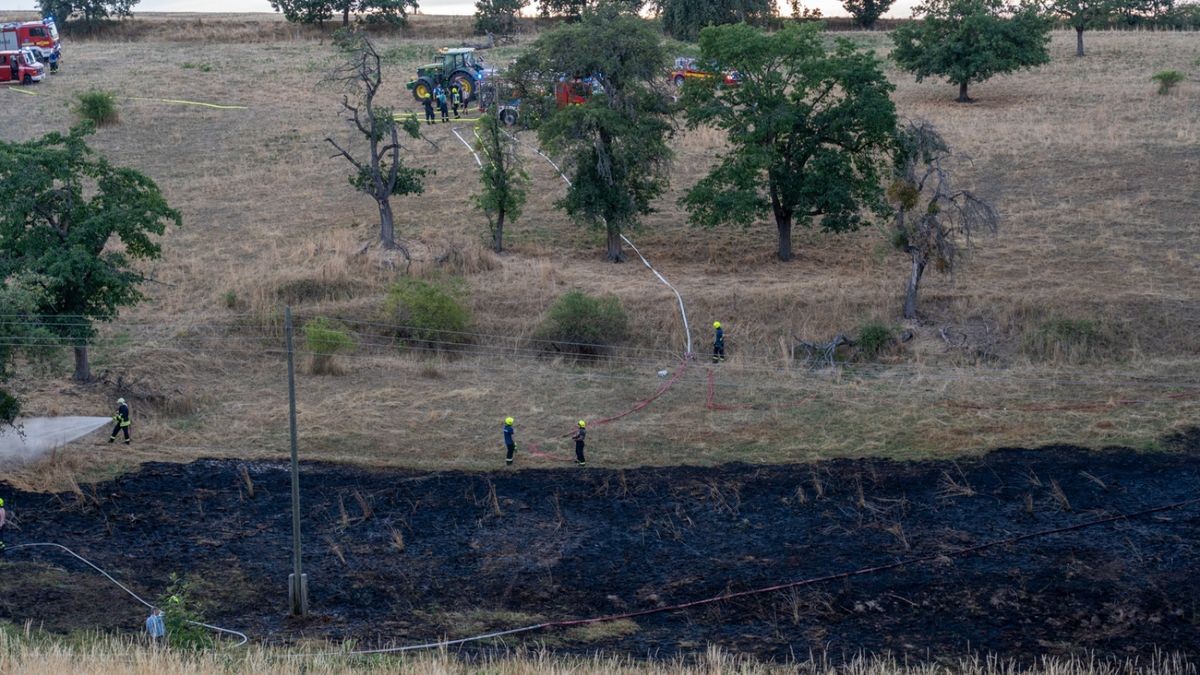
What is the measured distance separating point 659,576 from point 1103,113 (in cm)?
3324

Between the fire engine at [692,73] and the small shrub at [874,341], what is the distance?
8157 millimetres

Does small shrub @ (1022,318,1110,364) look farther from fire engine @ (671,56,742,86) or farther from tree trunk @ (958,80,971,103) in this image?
tree trunk @ (958,80,971,103)

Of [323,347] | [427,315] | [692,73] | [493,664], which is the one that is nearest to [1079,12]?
[692,73]

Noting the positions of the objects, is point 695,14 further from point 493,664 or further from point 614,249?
point 493,664

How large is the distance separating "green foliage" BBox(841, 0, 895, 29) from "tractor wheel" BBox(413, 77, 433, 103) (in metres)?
31.5

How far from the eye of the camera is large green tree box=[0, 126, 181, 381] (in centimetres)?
2364

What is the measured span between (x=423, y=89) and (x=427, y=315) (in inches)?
845

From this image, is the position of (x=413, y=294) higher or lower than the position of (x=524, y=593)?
higher

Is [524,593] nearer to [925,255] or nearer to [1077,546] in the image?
[1077,546]

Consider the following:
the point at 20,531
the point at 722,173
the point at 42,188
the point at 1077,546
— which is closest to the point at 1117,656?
the point at 1077,546

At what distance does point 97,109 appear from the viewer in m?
46.2

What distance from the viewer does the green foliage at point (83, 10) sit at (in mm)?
71750

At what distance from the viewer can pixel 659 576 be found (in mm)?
17562

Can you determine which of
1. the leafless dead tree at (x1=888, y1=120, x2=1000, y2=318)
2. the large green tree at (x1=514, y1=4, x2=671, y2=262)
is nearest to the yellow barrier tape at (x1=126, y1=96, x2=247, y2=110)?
the large green tree at (x1=514, y1=4, x2=671, y2=262)
